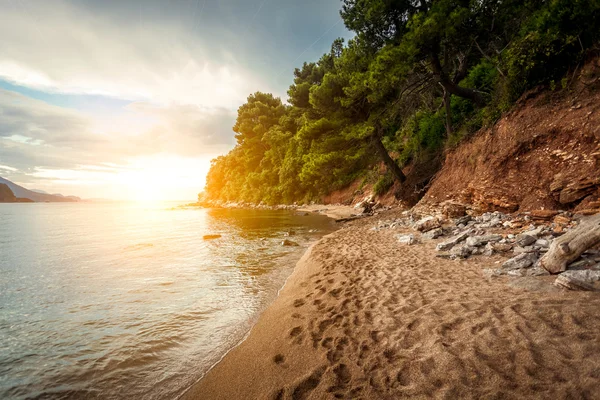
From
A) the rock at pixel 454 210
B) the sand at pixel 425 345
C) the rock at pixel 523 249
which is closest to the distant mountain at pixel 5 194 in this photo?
the sand at pixel 425 345

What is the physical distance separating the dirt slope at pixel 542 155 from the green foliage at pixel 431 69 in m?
0.72

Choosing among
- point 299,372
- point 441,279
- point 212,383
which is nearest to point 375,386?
point 299,372

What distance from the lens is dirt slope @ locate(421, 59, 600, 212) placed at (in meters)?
6.80

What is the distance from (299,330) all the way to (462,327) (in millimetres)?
2388

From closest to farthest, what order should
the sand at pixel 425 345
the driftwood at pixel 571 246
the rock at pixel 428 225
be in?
the sand at pixel 425 345
the driftwood at pixel 571 246
the rock at pixel 428 225

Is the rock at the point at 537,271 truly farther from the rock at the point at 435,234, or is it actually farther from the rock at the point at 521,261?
the rock at the point at 435,234

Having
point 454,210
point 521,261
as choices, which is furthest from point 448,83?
point 521,261

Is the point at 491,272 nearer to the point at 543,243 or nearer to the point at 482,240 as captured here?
the point at 543,243

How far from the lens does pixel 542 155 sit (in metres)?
8.19

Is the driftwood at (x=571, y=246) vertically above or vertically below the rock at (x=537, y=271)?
above

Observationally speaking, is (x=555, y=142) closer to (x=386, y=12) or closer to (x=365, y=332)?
(x=365, y=332)

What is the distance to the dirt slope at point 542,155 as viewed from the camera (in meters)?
6.80

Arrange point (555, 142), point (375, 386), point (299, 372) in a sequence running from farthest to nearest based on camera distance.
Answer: point (555, 142)
point (299, 372)
point (375, 386)

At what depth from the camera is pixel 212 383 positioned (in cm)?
329
